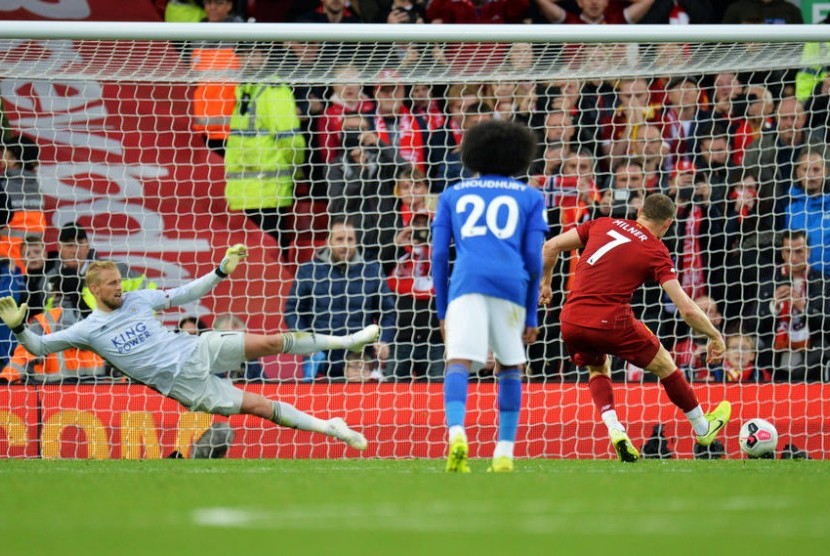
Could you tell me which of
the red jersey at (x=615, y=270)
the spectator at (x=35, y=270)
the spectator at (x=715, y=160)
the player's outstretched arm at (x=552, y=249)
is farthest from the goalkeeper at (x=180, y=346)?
the spectator at (x=715, y=160)

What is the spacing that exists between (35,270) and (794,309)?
6344 mm

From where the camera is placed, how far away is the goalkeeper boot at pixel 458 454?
6.68 m

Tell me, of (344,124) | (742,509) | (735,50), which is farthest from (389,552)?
(344,124)

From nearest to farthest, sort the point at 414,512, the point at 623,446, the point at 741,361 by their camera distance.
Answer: the point at 414,512
the point at 623,446
the point at 741,361

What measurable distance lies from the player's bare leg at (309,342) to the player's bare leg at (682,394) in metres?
1.92

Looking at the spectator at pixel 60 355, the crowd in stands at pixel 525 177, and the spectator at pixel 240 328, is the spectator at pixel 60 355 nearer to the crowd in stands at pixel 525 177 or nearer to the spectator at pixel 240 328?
the crowd in stands at pixel 525 177

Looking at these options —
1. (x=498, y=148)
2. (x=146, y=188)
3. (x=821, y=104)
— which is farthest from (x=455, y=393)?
(x=821, y=104)

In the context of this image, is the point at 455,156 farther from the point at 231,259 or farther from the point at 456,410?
the point at 456,410

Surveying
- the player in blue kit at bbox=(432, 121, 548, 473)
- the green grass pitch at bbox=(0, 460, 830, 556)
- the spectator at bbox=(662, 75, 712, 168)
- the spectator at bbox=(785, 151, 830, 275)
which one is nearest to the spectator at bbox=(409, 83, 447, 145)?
the spectator at bbox=(662, 75, 712, 168)

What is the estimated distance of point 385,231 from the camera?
11.4 metres

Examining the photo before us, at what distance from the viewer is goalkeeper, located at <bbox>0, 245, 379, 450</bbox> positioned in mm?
8844

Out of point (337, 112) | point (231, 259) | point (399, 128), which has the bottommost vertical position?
point (231, 259)

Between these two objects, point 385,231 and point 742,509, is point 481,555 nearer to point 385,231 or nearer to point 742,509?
point 742,509

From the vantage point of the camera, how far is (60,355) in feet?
35.9
